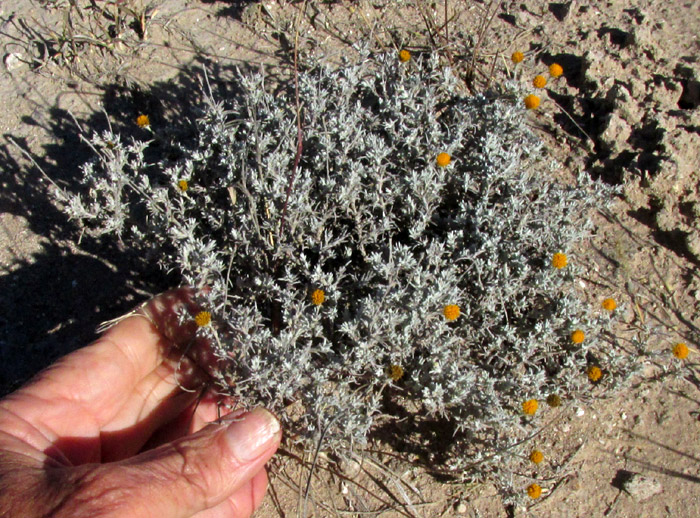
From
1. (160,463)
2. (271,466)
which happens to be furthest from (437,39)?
(160,463)

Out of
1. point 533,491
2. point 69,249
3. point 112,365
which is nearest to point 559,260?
point 533,491

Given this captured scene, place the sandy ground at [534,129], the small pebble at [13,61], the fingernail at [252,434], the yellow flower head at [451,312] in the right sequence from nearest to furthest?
the fingernail at [252,434] < the yellow flower head at [451,312] < the sandy ground at [534,129] < the small pebble at [13,61]

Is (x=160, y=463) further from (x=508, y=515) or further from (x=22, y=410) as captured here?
(x=508, y=515)

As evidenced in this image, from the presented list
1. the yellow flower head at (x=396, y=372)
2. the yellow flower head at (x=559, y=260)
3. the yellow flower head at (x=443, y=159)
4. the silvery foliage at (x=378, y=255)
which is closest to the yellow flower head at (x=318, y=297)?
the silvery foliage at (x=378, y=255)

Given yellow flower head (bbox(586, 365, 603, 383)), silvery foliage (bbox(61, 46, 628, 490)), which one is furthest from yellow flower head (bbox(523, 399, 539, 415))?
yellow flower head (bbox(586, 365, 603, 383))

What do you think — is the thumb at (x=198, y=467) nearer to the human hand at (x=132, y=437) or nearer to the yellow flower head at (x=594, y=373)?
the human hand at (x=132, y=437)
